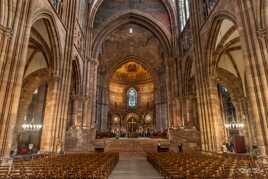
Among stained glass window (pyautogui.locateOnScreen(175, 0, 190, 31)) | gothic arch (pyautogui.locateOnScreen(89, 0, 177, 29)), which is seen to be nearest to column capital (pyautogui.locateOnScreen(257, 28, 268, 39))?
stained glass window (pyautogui.locateOnScreen(175, 0, 190, 31))

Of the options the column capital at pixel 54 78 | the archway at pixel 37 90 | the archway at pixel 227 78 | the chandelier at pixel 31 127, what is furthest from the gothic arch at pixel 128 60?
the column capital at pixel 54 78

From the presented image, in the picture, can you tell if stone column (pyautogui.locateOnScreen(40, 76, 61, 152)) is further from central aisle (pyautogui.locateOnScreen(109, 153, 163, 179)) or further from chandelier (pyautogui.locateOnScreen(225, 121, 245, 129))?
chandelier (pyautogui.locateOnScreen(225, 121, 245, 129))

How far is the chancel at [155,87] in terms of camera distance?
26.6 ft

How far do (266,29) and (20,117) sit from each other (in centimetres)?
2452

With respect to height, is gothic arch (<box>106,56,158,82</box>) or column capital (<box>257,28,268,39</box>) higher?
gothic arch (<box>106,56,158,82</box>)

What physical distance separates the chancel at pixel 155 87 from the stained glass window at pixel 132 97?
5149 millimetres

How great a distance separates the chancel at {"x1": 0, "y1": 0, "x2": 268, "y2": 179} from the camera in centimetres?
812

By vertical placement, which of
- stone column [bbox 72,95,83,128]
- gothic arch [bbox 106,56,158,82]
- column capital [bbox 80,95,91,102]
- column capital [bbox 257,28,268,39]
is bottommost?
stone column [bbox 72,95,83,128]

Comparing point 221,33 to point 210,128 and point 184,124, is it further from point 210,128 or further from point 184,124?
point 184,124

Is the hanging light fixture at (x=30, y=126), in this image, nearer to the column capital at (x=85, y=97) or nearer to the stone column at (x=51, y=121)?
the column capital at (x=85, y=97)

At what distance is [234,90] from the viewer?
909 inches

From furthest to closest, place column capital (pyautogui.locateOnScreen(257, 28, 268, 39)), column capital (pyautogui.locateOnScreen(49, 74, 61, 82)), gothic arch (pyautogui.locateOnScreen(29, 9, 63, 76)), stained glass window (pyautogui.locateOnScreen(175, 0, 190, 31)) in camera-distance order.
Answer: stained glass window (pyautogui.locateOnScreen(175, 0, 190, 31)), column capital (pyautogui.locateOnScreen(49, 74, 61, 82)), gothic arch (pyautogui.locateOnScreen(29, 9, 63, 76)), column capital (pyautogui.locateOnScreen(257, 28, 268, 39))

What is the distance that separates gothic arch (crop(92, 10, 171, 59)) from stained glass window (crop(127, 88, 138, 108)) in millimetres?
18888

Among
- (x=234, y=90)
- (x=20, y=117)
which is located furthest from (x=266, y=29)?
(x=20, y=117)
